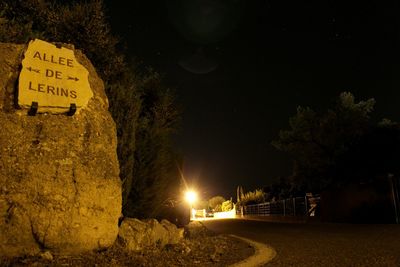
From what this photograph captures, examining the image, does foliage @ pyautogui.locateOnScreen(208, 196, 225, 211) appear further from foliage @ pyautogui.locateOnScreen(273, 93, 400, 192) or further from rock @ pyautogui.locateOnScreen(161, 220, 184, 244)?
rock @ pyautogui.locateOnScreen(161, 220, 184, 244)

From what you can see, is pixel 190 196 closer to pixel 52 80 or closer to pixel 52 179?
pixel 52 80

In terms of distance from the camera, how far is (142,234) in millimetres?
6984

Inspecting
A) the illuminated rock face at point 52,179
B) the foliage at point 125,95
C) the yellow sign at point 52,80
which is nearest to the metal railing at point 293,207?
the foliage at point 125,95

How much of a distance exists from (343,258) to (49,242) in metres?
4.76

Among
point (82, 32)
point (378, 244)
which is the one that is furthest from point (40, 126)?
point (378, 244)

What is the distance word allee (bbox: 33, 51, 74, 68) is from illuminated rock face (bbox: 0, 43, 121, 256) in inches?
10.7

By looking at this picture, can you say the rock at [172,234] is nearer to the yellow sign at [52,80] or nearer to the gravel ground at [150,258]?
the gravel ground at [150,258]

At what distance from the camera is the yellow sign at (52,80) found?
5.99m

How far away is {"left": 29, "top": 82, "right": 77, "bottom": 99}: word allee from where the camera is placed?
19.9ft

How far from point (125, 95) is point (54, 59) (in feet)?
8.48

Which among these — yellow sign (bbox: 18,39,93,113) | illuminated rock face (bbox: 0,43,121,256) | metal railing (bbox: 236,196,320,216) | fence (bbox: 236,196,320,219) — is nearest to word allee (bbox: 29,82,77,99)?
yellow sign (bbox: 18,39,93,113)

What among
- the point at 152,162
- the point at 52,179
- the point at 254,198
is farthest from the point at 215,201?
the point at 52,179

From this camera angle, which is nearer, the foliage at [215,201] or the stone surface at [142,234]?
the stone surface at [142,234]

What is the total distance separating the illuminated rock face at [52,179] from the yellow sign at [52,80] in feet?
0.49
